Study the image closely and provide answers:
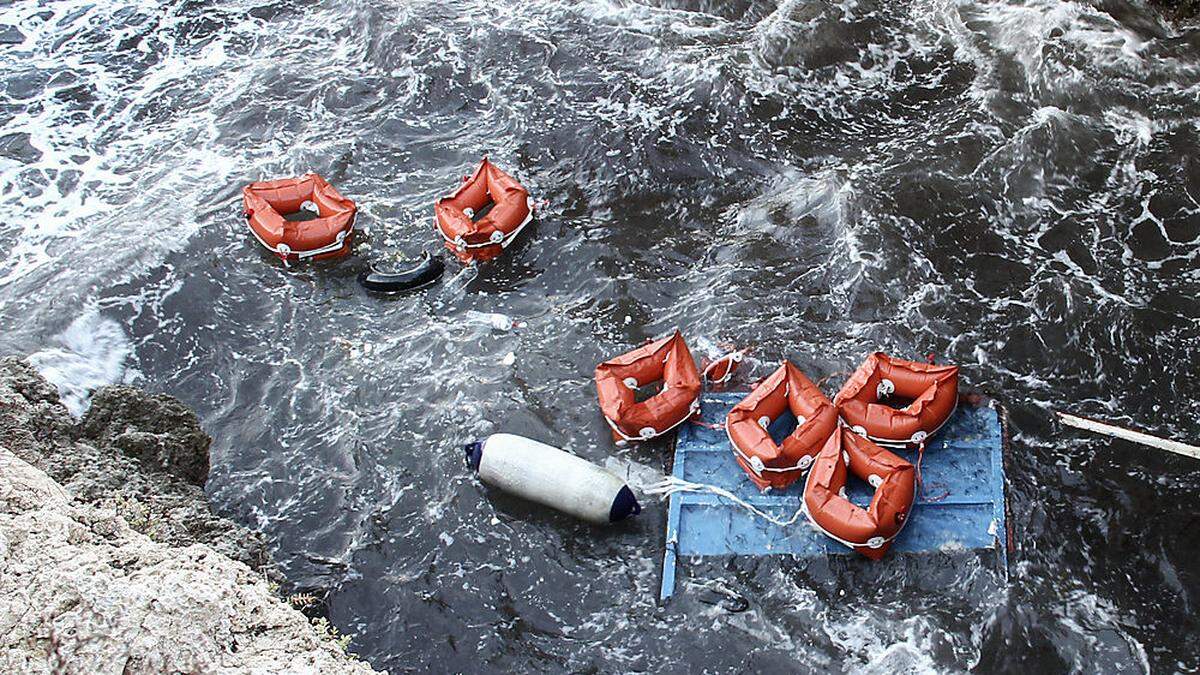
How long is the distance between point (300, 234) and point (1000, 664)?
9.46 m

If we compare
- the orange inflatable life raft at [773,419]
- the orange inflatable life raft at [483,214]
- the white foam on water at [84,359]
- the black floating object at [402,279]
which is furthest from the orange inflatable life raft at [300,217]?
the orange inflatable life raft at [773,419]

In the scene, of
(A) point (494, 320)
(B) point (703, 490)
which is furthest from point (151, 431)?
(B) point (703, 490)

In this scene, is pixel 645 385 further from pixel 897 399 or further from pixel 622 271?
pixel 897 399

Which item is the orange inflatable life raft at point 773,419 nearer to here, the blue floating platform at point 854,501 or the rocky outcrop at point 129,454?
the blue floating platform at point 854,501

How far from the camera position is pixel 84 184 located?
14.6 meters

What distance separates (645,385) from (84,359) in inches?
262

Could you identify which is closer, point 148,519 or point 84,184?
point 148,519

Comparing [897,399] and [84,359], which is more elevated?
[897,399]

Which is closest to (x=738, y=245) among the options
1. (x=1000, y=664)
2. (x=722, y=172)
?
(x=722, y=172)

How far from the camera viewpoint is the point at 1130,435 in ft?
31.9

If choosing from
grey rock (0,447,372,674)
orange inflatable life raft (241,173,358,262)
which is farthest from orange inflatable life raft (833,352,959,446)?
orange inflatable life raft (241,173,358,262)

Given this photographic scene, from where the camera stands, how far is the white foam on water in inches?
442

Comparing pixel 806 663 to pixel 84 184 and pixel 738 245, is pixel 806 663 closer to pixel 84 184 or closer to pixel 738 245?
pixel 738 245

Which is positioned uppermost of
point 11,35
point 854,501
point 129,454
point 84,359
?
point 129,454
